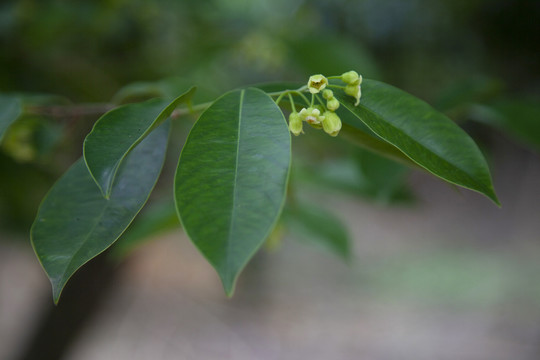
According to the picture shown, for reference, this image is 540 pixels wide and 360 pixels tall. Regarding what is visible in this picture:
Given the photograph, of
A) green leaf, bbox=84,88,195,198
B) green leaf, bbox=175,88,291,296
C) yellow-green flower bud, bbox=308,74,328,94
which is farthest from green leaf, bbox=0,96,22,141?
yellow-green flower bud, bbox=308,74,328,94

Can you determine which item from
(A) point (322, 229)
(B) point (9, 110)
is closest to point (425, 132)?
(B) point (9, 110)

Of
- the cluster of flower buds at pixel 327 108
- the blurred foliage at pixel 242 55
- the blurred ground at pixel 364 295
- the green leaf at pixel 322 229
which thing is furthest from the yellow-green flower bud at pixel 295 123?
the blurred ground at pixel 364 295

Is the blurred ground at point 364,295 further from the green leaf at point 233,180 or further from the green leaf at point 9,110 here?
the green leaf at point 233,180

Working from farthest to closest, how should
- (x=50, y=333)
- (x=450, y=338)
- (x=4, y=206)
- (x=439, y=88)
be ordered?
(x=450, y=338) → (x=439, y=88) → (x=50, y=333) → (x=4, y=206)

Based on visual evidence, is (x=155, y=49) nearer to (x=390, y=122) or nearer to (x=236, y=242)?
(x=390, y=122)

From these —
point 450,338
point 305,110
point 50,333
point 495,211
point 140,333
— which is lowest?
point 140,333

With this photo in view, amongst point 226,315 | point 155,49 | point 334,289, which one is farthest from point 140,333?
point 155,49
